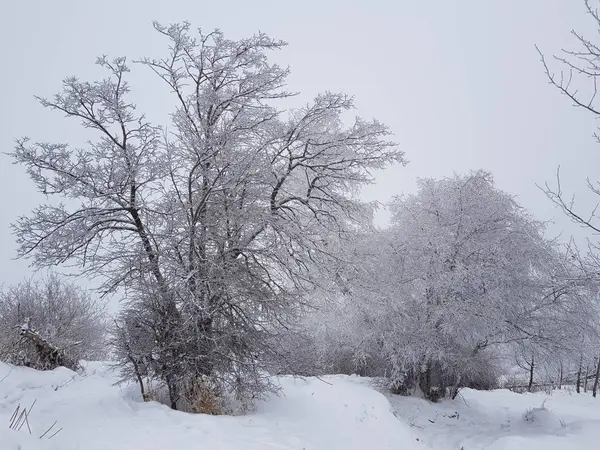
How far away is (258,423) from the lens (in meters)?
6.45

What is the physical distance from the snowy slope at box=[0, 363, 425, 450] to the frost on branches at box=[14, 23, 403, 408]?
764 millimetres

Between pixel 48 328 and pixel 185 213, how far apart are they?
24.7ft

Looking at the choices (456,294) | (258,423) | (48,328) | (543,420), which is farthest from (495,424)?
(48,328)

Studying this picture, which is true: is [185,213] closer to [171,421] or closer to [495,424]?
[171,421]

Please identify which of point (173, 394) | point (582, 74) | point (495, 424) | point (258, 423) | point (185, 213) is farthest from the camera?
point (495, 424)

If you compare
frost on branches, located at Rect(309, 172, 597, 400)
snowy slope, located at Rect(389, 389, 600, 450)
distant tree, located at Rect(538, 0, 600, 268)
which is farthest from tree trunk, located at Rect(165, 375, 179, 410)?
distant tree, located at Rect(538, 0, 600, 268)

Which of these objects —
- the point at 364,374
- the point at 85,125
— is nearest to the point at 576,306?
the point at 364,374

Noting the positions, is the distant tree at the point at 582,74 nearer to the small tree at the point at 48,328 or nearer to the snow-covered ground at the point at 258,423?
the snow-covered ground at the point at 258,423

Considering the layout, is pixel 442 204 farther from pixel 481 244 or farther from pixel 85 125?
pixel 85 125

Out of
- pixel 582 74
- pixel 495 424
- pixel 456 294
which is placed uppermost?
pixel 582 74

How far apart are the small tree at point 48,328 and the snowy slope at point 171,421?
0.69 meters

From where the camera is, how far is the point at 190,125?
8.38 meters

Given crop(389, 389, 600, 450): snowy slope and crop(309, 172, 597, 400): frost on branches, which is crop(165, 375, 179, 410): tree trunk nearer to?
crop(309, 172, 597, 400): frost on branches

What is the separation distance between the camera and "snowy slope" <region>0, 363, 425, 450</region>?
16.3ft
